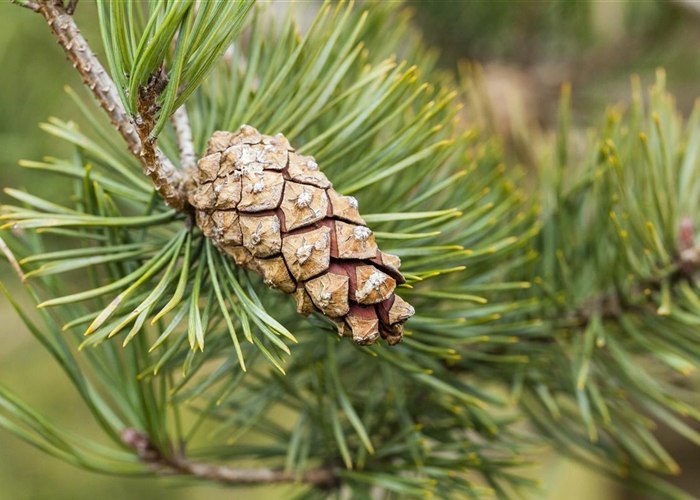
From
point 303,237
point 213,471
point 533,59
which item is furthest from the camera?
point 533,59

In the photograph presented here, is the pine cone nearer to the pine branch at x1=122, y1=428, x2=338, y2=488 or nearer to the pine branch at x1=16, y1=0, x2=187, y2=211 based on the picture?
the pine branch at x1=16, y1=0, x2=187, y2=211

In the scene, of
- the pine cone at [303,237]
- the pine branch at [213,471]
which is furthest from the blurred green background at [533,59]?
the pine cone at [303,237]

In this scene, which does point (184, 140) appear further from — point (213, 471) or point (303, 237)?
→ point (213, 471)

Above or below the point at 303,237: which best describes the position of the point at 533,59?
above

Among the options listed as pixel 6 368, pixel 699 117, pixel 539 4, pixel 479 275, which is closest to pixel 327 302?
pixel 479 275

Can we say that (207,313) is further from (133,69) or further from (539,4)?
(539,4)

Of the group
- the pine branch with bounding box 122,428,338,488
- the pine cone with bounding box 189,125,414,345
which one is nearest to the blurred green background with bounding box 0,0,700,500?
the pine branch with bounding box 122,428,338,488

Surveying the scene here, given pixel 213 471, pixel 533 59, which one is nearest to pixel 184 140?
pixel 213 471
